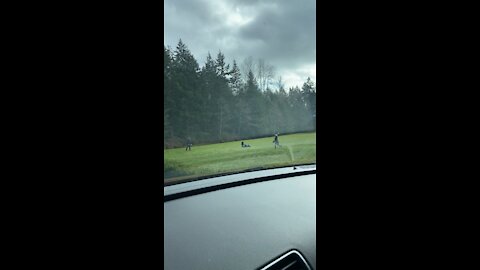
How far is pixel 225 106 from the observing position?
543 cm

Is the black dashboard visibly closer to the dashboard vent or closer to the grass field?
the dashboard vent

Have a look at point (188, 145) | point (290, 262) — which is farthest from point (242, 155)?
point (290, 262)

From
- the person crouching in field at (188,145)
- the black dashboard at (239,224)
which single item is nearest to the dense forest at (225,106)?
the person crouching in field at (188,145)

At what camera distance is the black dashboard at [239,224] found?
1.51 meters

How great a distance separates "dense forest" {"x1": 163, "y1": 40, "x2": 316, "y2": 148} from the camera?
473cm

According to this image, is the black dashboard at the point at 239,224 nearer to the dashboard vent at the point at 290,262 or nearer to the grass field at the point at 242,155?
the dashboard vent at the point at 290,262

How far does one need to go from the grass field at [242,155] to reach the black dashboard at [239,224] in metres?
0.95

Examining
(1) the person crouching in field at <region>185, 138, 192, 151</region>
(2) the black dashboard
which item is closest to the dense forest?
(1) the person crouching in field at <region>185, 138, 192, 151</region>

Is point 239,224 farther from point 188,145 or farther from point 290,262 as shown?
point 188,145

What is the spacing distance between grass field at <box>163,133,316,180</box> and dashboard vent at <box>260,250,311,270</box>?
2.10 metres

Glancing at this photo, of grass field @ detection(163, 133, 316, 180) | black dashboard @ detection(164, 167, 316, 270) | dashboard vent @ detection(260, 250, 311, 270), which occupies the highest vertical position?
grass field @ detection(163, 133, 316, 180)
